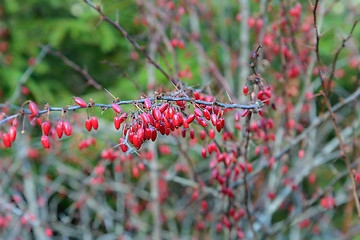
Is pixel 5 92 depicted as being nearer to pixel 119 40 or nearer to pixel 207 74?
pixel 119 40

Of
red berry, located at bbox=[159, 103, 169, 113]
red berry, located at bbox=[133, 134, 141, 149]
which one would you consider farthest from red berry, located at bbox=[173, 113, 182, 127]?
red berry, located at bbox=[133, 134, 141, 149]

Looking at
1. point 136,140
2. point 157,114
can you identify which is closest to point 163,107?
point 157,114

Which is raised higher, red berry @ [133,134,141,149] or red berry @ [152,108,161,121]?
red berry @ [152,108,161,121]

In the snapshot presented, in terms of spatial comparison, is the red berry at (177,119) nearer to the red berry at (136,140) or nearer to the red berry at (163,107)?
the red berry at (163,107)

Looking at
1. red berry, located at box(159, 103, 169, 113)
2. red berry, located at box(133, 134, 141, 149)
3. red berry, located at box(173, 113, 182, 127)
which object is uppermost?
red berry, located at box(159, 103, 169, 113)

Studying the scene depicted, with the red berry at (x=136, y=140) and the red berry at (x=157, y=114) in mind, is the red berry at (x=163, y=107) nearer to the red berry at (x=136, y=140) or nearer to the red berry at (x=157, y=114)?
the red berry at (x=157, y=114)

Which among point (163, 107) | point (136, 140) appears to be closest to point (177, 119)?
point (163, 107)

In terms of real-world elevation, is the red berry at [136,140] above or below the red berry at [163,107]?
below

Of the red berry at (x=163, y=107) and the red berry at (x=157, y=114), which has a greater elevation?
the red berry at (x=163, y=107)

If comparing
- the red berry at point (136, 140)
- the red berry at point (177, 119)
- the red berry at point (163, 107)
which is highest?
the red berry at point (163, 107)

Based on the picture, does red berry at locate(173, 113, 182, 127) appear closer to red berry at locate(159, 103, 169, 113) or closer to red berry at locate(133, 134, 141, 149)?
red berry at locate(159, 103, 169, 113)

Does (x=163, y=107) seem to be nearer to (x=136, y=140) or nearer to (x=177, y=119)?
(x=177, y=119)

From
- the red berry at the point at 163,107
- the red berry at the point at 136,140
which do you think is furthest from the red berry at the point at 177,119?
the red berry at the point at 136,140

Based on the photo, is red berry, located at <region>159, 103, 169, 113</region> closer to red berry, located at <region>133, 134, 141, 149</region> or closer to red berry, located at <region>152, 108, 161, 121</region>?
red berry, located at <region>152, 108, 161, 121</region>
